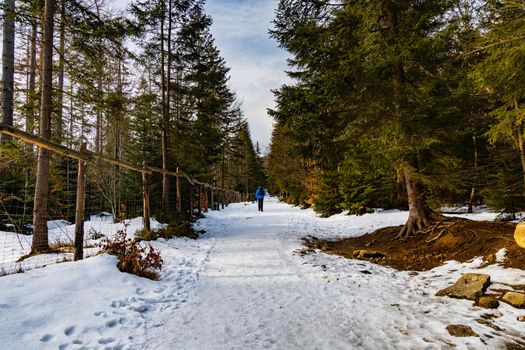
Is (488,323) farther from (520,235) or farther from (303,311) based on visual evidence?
(520,235)

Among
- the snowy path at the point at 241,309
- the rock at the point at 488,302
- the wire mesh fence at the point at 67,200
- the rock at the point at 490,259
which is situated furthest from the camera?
the wire mesh fence at the point at 67,200

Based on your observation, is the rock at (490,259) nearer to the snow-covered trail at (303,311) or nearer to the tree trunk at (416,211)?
the snow-covered trail at (303,311)

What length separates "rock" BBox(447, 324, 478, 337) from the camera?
2869 millimetres

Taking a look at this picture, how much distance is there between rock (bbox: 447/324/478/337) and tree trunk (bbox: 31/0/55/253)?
7.91m

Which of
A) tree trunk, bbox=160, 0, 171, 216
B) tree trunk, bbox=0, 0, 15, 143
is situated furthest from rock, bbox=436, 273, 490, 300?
tree trunk, bbox=0, 0, 15, 143

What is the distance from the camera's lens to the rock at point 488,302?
11.3 ft

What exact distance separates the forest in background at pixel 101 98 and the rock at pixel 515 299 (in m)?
7.54

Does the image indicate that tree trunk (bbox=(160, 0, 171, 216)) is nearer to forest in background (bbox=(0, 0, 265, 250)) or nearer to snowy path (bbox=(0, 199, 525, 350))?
forest in background (bbox=(0, 0, 265, 250))

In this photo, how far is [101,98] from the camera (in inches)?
311

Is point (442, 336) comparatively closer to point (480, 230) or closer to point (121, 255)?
point (480, 230)

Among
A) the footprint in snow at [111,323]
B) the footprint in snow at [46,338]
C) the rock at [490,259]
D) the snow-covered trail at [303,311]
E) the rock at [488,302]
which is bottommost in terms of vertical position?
the snow-covered trail at [303,311]

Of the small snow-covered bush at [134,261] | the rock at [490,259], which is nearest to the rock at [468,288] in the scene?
the rock at [490,259]

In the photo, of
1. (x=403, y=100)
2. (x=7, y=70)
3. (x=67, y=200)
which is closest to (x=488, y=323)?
(x=403, y=100)

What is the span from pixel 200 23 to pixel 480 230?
12692 mm
